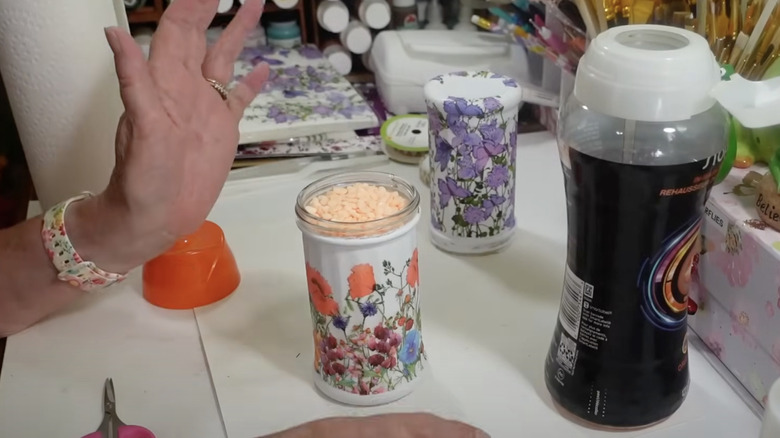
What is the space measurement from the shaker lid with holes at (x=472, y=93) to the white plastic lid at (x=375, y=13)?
0.41 metres

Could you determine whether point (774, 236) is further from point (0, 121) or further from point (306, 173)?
point (0, 121)

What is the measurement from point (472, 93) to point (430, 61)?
35cm

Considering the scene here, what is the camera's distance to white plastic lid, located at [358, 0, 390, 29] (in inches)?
43.9

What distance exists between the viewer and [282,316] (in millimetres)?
689

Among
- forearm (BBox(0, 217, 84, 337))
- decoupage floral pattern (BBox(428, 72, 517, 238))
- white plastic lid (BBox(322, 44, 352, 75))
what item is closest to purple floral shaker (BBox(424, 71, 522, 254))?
decoupage floral pattern (BBox(428, 72, 517, 238))

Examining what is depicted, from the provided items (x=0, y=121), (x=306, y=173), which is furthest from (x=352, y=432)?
(x=0, y=121)

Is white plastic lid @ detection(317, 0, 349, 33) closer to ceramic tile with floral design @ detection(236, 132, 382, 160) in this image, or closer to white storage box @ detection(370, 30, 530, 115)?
white storage box @ detection(370, 30, 530, 115)

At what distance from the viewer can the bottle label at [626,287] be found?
48 cm

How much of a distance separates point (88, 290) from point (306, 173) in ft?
1.03

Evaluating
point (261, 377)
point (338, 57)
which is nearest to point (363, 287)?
point (261, 377)

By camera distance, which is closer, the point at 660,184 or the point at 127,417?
the point at 660,184

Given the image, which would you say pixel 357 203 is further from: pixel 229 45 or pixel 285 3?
pixel 285 3

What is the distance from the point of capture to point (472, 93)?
2.32ft

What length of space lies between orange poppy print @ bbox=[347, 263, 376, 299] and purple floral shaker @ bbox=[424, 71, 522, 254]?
0.67 ft
